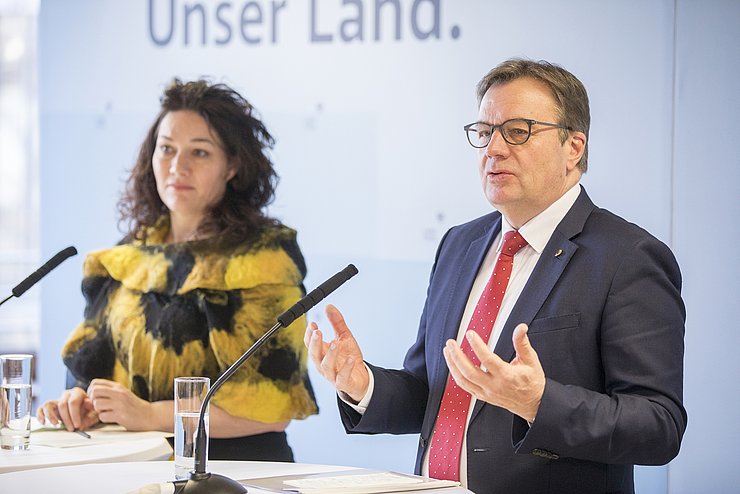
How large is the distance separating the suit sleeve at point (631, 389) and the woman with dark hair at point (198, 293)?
1.40 meters

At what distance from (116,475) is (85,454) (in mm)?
411

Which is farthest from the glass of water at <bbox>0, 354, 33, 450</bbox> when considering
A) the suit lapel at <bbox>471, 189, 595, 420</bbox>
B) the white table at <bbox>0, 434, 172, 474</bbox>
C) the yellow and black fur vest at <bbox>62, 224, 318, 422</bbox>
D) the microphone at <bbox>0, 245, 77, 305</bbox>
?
the suit lapel at <bbox>471, 189, 595, 420</bbox>

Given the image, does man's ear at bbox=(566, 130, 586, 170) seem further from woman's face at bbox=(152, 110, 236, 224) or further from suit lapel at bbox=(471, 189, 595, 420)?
woman's face at bbox=(152, 110, 236, 224)

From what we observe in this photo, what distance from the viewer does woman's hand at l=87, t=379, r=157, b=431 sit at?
11.1ft

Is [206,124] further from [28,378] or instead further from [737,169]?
[737,169]

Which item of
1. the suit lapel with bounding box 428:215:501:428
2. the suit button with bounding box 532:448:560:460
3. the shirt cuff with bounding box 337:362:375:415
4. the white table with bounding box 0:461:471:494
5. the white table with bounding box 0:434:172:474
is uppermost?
the suit lapel with bounding box 428:215:501:428

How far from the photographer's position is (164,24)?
436cm

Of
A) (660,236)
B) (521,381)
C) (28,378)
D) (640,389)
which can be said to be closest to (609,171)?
(660,236)

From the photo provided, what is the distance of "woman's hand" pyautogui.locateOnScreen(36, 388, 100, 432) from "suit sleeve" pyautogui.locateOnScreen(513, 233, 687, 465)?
157 centimetres

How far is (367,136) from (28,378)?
1666 mm

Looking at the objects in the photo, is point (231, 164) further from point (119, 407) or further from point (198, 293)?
point (119, 407)

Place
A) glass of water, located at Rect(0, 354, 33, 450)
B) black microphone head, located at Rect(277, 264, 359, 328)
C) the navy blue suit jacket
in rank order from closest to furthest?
1. black microphone head, located at Rect(277, 264, 359, 328)
2. the navy blue suit jacket
3. glass of water, located at Rect(0, 354, 33, 450)

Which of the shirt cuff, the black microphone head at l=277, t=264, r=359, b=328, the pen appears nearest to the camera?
the black microphone head at l=277, t=264, r=359, b=328

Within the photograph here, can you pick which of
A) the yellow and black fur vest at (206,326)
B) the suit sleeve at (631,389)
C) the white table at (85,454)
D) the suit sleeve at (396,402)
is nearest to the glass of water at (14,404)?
the white table at (85,454)
